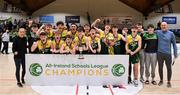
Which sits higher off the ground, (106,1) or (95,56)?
(106,1)

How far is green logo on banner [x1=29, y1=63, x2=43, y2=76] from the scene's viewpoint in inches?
286

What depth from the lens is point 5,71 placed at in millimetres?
9422

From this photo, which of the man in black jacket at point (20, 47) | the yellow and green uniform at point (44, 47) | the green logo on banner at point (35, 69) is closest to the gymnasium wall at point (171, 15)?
the yellow and green uniform at point (44, 47)

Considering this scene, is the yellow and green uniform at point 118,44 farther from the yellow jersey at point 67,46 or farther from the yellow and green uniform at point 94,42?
the yellow jersey at point 67,46

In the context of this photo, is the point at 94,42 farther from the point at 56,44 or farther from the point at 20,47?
the point at 20,47

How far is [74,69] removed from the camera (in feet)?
23.9

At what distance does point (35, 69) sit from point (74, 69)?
887 mm

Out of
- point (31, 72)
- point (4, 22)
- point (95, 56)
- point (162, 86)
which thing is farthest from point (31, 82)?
point (4, 22)

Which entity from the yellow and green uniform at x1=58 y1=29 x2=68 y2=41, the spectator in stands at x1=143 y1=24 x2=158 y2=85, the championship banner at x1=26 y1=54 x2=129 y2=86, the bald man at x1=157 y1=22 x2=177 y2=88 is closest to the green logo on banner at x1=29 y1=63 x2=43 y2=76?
the championship banner at x1=26 y1=54 x2=129 y2=86

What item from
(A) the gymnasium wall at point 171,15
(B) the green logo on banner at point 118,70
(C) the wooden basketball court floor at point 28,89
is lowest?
(C) the wooden basketball court floor at point 28,89

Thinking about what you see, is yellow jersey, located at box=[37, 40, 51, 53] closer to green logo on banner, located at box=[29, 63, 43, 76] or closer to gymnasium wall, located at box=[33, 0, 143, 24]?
green logo on banner, located at box=[29, 63, 43, 76]

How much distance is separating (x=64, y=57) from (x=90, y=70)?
66cm

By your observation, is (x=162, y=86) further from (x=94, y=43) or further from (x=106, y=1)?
(x=106, y=1)

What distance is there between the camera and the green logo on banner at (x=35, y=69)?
7.25 metres
